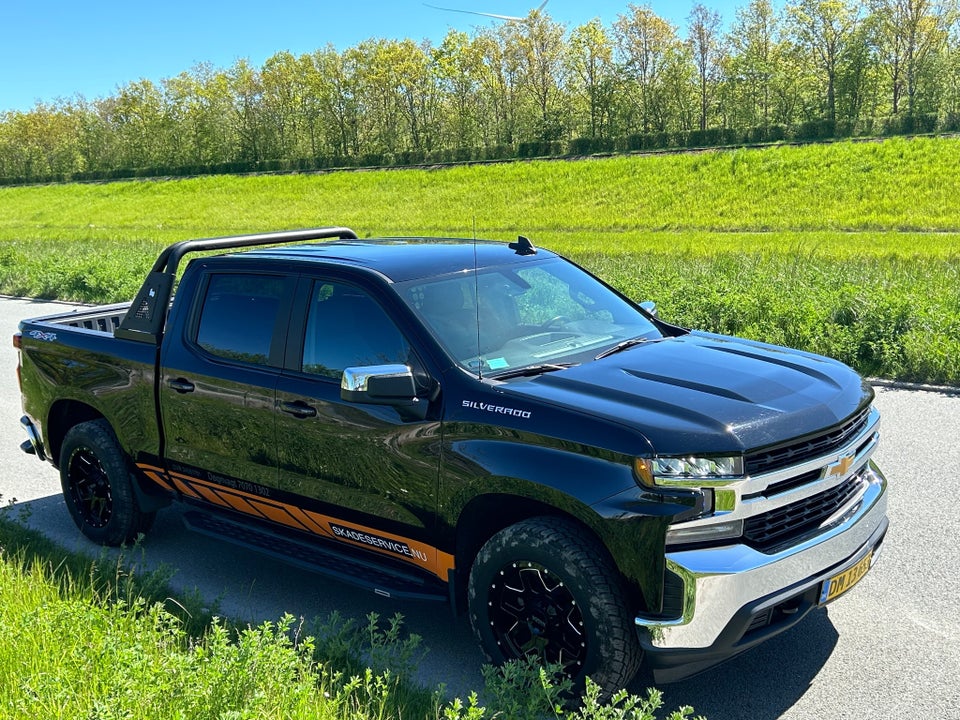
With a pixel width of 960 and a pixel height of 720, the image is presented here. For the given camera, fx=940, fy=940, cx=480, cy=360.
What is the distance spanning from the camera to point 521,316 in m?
4.79

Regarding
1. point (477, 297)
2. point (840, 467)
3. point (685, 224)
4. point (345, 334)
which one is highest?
point (477, 297)

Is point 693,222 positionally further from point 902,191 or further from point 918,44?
point 918,44

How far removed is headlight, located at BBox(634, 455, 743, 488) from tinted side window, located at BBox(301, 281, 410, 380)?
1365 mm

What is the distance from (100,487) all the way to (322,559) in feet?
6.82

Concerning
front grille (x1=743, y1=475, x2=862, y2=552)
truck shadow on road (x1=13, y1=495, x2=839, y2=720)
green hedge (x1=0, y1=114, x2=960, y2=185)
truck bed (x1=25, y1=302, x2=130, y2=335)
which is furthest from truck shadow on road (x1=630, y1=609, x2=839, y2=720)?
green hedge (x1=0, y1=114, x2=960, y2=185)

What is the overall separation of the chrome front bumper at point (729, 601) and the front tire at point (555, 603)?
0.13 meters

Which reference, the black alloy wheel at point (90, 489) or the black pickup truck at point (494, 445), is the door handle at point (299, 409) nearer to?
the black pickup truck at point (494, 445)

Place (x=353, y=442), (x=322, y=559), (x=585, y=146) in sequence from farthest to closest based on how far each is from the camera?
(x=585, y=146) < (x=322, y=559) < (x=353, y=442)

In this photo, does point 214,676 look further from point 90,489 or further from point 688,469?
point 90,489

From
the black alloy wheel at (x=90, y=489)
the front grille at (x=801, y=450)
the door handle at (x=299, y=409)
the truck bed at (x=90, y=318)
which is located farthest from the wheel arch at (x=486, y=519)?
the truck bed at (x=90, y=318)

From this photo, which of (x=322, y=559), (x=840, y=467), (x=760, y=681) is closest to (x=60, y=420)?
(x=322, y=559)

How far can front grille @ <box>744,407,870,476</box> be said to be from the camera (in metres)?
3.57

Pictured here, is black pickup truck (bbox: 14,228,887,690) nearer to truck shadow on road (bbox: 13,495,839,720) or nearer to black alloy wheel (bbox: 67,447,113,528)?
black alloy wheel (bbox: 67,447,113,528)

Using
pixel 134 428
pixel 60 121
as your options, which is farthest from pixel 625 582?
pixel 60 121
